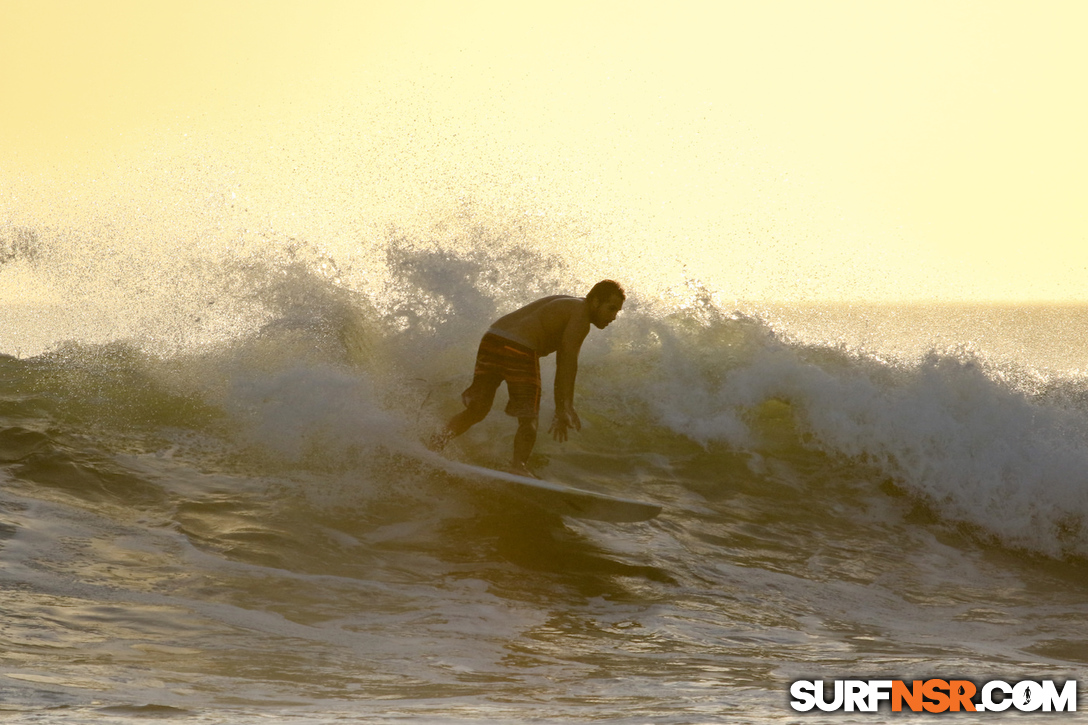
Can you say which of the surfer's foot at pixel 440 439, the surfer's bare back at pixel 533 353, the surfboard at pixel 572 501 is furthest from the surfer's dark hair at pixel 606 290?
the surfer's foot at pixel 440 439

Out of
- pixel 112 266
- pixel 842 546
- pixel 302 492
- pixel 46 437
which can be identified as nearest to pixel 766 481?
pixel 842 546

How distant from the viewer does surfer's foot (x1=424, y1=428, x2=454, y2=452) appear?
22.9 ft

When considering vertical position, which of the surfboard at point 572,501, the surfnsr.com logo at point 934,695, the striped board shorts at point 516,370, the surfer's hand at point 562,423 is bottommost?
the surfnsr.com logo at point 934,695

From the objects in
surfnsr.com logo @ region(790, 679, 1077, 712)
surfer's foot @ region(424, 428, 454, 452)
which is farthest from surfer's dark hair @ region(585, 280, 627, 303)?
surfnsr.com logo @ region(790, 679, 1077, 712)

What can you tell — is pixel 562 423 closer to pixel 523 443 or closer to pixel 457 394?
pixel 523 443

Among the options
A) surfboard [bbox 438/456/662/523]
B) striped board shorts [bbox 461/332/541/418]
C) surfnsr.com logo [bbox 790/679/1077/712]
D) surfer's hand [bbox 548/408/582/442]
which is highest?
striped board shorts [bbox 461/332/541/418]

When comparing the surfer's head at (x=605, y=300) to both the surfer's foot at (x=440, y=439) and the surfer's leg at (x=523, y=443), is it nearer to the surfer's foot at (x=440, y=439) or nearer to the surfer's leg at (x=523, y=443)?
the surfer's leg at (x=523, y=443)

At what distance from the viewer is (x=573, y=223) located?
1143 centimetres

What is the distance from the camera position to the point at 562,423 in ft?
20.6

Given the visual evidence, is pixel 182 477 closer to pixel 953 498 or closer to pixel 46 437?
pixel 46 437

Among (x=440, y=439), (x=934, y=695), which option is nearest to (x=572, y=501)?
(x=440, y=439)

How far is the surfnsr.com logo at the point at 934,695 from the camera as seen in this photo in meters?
3.70

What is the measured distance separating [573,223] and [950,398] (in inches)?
175

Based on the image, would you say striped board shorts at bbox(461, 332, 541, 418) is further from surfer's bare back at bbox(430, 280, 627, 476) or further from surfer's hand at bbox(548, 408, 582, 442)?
surfer's hand at bbox(548, 408, 582, 442)
